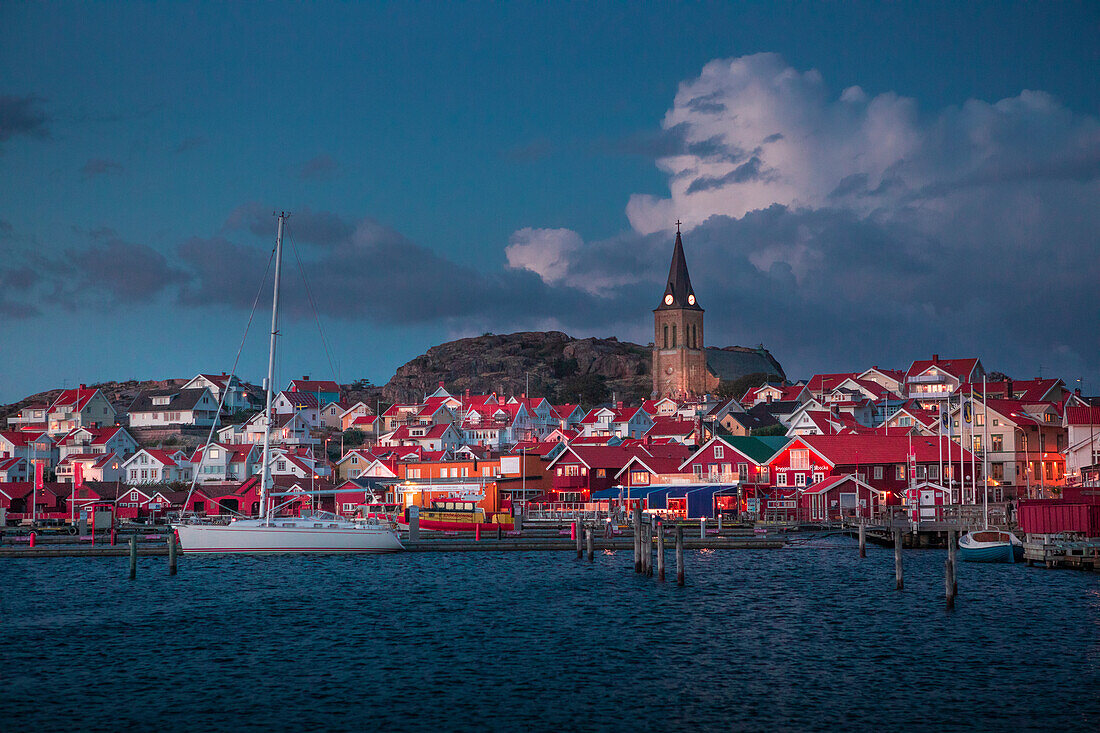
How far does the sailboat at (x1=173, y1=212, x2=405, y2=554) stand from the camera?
203 ft

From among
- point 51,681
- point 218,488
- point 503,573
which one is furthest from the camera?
point 218,488

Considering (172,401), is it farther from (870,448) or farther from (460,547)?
(460,547)

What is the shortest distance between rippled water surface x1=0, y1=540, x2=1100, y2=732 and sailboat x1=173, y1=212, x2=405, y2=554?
234 centimetres

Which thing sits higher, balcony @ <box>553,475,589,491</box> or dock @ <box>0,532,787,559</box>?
balcony @ <box>553,475,589,491</box>

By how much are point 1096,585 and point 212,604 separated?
40.7 metres

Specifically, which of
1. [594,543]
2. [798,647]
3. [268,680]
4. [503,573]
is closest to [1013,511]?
[594,543]

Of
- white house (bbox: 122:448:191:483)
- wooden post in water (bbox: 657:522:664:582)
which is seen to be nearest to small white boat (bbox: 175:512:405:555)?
wooden post in water (bbox: 657:522:664:582)

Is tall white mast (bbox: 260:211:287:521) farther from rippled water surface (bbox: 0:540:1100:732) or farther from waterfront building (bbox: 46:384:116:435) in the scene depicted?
waterfront building (bbox: 46:384:116:435)

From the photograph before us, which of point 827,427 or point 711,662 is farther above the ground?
point 827,427

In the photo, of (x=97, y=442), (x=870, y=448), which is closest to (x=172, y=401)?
(x=97, y=442)

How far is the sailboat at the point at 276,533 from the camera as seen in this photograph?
61.9m

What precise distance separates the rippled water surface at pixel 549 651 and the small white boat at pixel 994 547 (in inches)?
65.5

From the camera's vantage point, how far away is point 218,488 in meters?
107

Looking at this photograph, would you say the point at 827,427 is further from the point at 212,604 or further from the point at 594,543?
the point at 212,604
